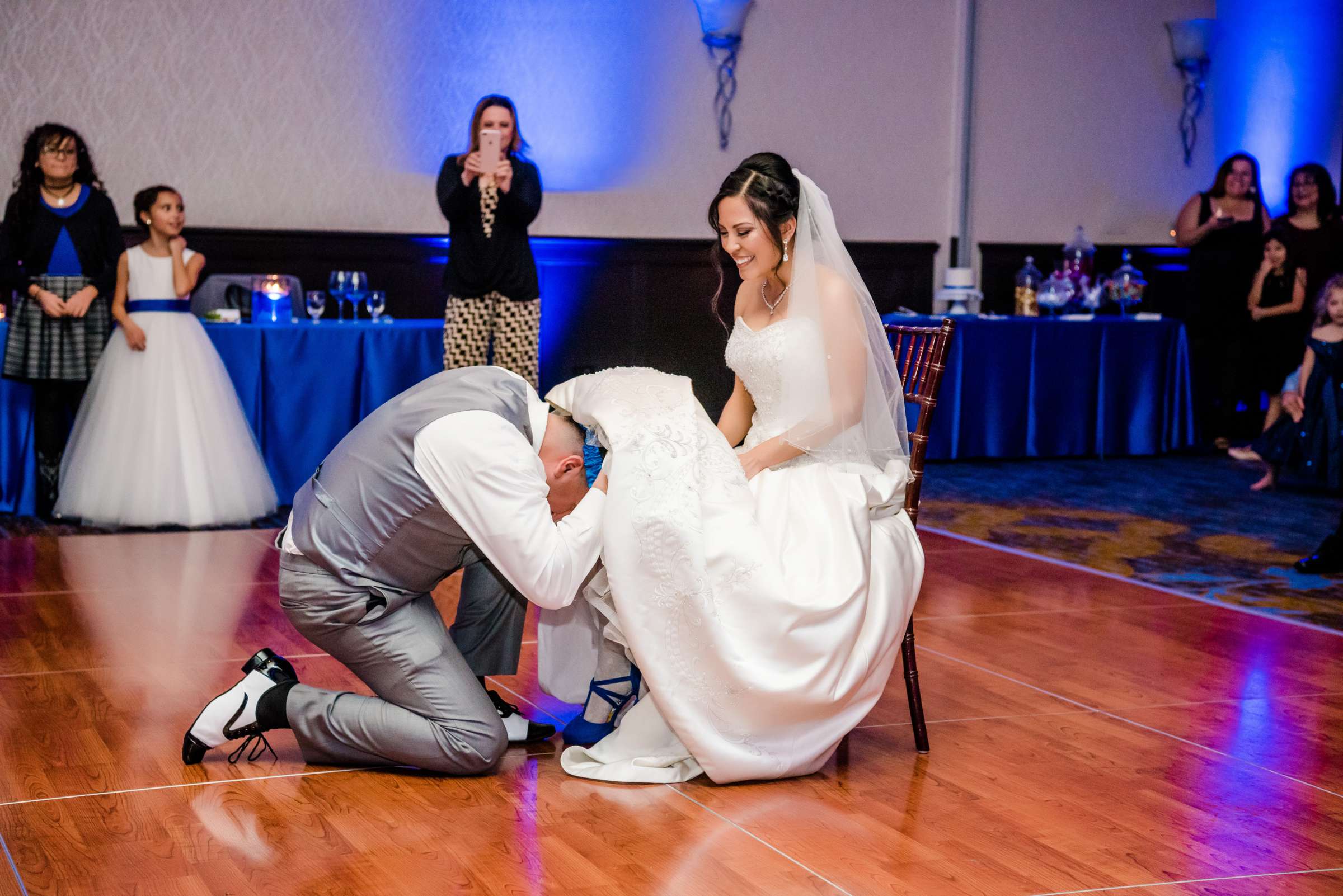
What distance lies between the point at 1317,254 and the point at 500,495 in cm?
695

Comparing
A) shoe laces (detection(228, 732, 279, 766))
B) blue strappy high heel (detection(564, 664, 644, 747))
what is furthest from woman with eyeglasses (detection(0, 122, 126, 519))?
blue strappy high heel (detection(564, 664, 644, 747))

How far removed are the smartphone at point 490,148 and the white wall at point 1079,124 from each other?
4.14 metres

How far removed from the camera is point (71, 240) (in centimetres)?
538

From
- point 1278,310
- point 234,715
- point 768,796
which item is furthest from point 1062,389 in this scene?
point 234,715

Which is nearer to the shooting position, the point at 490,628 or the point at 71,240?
the point at 490,628

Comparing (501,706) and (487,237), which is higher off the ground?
(487,237)

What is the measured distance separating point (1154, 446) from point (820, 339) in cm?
555

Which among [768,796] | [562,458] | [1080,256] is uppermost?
[1080,256]

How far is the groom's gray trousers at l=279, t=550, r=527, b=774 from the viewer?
8.57 ft

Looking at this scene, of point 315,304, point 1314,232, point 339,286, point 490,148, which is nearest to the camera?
point 490,148

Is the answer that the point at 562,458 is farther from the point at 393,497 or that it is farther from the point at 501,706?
the point at 501,706

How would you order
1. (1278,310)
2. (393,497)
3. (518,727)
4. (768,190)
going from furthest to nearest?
(1278,310), (768,190), (518,727), (393,497)

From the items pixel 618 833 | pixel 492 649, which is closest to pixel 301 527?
pixel 492 649

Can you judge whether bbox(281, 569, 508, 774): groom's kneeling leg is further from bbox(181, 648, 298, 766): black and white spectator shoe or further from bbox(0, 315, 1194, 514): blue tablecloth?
bbox(0, 315, 1194, 514): blue tablecloth
